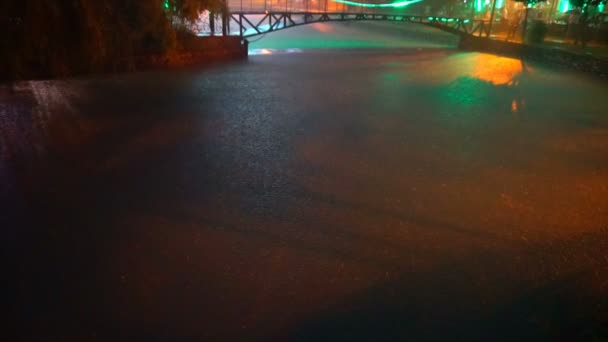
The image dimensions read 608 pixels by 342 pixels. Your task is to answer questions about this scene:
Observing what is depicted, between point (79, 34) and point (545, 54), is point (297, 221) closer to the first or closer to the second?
point (79, 34)

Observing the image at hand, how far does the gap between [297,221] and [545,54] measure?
1874 cm

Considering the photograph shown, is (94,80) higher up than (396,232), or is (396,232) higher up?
(94,80)

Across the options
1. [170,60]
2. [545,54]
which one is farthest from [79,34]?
[545,54]

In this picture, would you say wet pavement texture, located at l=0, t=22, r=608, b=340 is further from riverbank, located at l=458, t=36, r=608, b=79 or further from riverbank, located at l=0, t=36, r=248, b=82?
riverbank, located at l=458, t=36, r=608, b=79

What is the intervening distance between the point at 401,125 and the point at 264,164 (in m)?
3.66

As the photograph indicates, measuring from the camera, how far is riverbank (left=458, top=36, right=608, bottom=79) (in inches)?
617

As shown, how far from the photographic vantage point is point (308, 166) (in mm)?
6312

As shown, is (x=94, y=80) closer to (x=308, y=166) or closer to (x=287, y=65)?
(x=287, y=65)

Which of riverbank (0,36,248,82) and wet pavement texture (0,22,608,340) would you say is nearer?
wet pavement texture (0,22,608,340)

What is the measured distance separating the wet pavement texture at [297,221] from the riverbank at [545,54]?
780cm

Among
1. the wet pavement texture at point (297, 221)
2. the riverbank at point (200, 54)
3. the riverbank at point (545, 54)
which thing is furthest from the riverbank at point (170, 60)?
the riverbank at point (545, 54)

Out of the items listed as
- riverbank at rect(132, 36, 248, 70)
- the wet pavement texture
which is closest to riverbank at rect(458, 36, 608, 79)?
the wet pavement texture

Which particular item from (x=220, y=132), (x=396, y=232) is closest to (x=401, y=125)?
(x=220, y=132)

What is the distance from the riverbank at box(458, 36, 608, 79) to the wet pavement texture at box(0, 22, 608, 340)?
7799 mm
